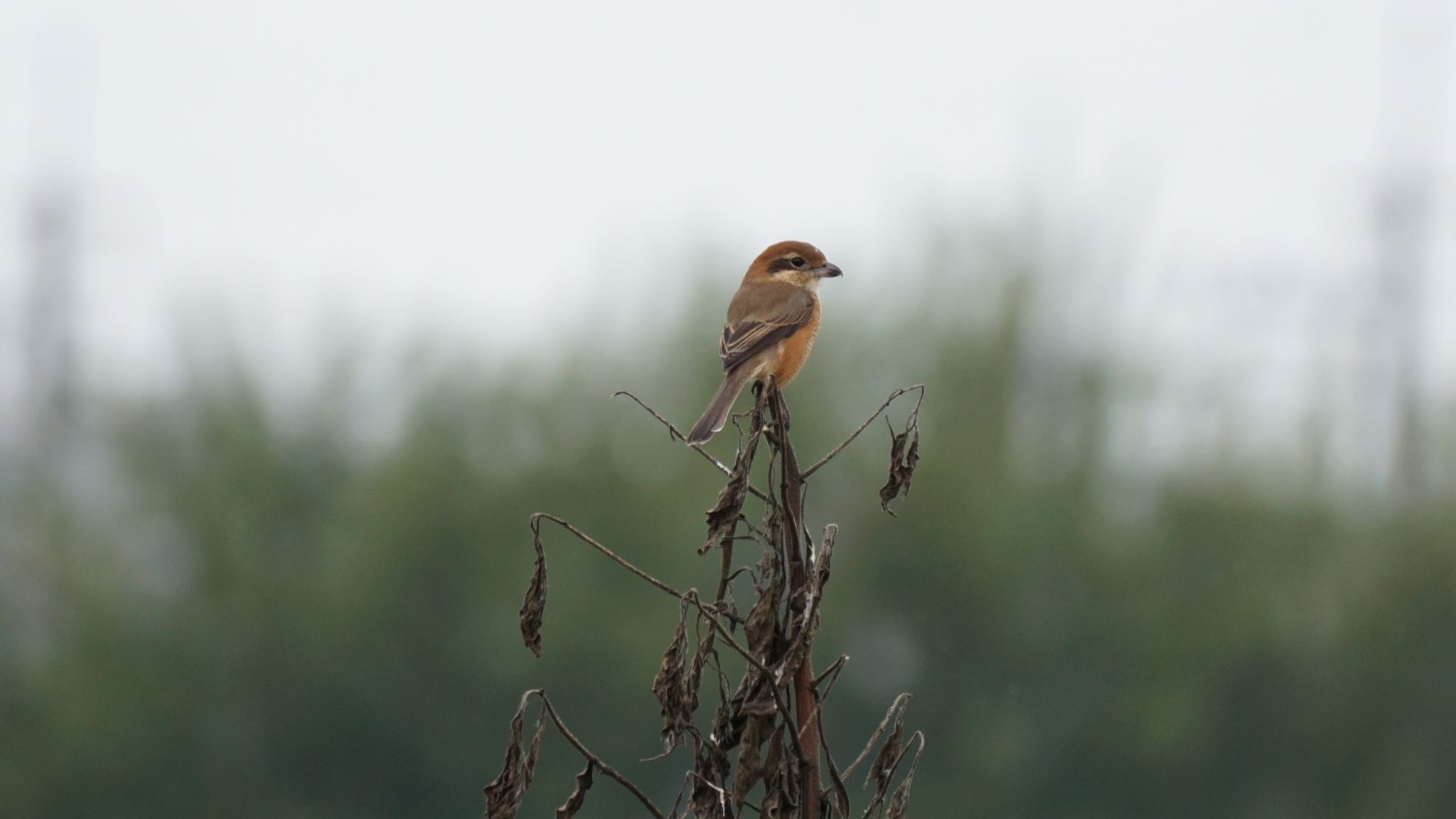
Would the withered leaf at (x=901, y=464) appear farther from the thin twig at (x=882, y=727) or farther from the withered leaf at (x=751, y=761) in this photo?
the withered leaf at (x=751, y=761)

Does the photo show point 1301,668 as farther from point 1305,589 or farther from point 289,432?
point 289,432

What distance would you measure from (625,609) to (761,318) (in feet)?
57.7

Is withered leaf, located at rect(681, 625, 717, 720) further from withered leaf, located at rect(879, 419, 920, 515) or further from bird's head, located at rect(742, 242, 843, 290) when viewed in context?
bird's head, located at rect(742, 242, 843, 290)

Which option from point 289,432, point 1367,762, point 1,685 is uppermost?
point 289,432

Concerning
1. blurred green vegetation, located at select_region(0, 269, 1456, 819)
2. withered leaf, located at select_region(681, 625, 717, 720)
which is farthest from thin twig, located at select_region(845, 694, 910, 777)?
blurred green vegetation, located at select_region(0, 269, 1456, 819)

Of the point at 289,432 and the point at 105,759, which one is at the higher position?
the point at 289,432

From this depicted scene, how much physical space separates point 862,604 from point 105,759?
10674 mm

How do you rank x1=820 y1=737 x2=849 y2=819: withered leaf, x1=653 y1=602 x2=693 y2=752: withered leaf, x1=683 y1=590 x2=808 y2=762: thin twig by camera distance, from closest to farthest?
1. x1=683 y1=590 x2=808 y2=762: thin twig
2. x1=820 y1=737 x2=849 y2=819: withered leaf
3. x1=653 y1=602 x2=693 y2=752: withered leaf

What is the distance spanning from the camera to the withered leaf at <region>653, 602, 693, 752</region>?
110 inches

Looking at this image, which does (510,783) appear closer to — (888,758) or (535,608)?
(535,608)

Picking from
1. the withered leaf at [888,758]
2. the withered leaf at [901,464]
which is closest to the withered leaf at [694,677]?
the withered leaf at [888,758]

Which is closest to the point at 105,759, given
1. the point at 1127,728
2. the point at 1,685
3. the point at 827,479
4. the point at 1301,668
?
the point at 1,685

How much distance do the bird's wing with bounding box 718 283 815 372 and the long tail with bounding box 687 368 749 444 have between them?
4 cm

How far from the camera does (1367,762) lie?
2497 centimetres
